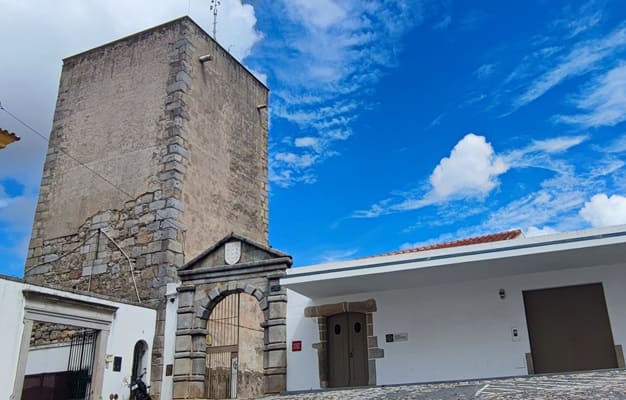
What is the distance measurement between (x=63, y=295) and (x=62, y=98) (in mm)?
7258

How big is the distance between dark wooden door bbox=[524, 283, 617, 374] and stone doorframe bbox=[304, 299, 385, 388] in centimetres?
271

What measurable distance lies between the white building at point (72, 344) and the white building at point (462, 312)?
10.1 feet

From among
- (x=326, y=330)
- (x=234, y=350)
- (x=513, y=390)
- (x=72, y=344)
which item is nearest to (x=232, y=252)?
(x=326, y=330)

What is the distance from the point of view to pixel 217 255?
12.2m

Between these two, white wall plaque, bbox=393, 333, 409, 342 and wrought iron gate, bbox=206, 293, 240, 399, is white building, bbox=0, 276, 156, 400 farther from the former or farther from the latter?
white wall plaque, bbox=393, 333, 409, 342

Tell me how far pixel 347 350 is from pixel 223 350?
315cm

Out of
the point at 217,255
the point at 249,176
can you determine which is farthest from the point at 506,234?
the point at 249,176

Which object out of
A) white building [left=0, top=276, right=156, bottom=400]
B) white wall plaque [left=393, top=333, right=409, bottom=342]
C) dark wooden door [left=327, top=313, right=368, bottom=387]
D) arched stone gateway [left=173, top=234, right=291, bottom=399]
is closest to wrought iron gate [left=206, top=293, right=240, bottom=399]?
arched stone gateway [left=173, top=234, right=291, bottom=399]

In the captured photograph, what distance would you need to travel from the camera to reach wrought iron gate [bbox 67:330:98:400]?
10.7m

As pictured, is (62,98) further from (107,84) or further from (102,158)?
(102,158)

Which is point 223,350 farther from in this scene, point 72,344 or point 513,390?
point 513,390

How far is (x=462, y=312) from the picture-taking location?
10719 mm

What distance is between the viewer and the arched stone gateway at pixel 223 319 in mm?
11359

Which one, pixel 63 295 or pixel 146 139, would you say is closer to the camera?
pixel 63 295
